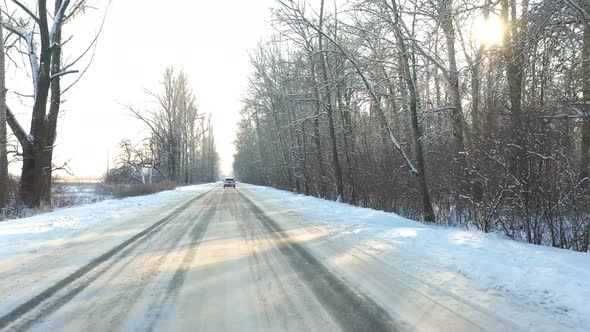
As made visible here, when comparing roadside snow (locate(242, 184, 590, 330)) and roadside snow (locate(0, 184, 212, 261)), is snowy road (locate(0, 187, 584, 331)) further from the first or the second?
roadside snow (locate(0, 184, 212, 261))

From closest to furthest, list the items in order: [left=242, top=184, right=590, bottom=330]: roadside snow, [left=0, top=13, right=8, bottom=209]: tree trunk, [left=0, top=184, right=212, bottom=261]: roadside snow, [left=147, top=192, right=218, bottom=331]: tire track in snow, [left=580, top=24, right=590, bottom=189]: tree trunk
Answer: [left=147, top=192, right=218, bottom=331]: tire track in snow
[left=242, top=184, right=590, bottom=330]: roadside snow
[left=580, top=24, right=590, bottom=189]: tree trunk
[left=0, top=184, right=212, bottom=261]: roadside snow
[left=0, top=13, right=8, bottom=209]: tree trunk

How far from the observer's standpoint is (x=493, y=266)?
5230mm

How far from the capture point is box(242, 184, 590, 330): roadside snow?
4008 mm

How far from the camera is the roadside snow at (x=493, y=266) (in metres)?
4.01

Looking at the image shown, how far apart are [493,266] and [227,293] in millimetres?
3467

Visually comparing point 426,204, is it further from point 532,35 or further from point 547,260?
point 547,260

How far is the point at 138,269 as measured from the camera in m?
5.56

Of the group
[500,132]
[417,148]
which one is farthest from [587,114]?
[417,148]

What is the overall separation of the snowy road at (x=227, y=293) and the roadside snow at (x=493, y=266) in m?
0.25

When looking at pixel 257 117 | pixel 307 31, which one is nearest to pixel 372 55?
pixel 307 31

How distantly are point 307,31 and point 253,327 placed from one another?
698 inches

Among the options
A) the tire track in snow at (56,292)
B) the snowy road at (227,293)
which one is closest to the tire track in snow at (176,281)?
the snowy road at (227,293)

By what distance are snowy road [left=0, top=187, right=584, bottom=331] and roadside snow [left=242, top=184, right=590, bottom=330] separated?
0.25 meters

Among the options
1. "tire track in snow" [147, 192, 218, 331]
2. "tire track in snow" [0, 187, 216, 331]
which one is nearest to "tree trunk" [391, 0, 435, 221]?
"tire track in snow" [147, 192, 218, 331]
